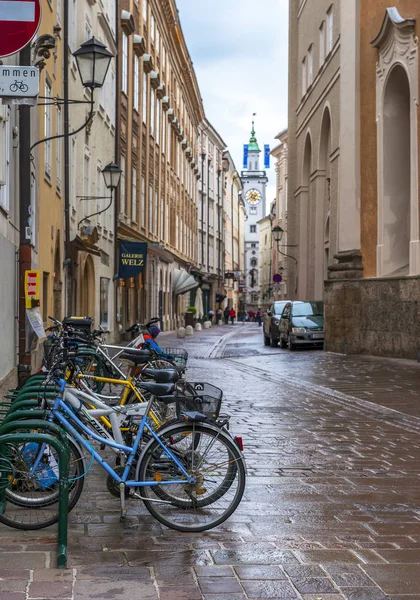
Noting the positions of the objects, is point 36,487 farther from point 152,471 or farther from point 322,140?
point 322,140

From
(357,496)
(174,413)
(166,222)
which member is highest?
(166,222)

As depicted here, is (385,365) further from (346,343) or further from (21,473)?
(21,473)

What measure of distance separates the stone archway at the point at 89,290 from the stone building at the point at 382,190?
730 centimetres

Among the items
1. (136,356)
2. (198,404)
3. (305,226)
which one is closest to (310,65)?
(305,226)

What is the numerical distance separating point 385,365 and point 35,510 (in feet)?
52.4

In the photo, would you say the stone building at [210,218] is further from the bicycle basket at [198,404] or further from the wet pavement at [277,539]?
the bicycle basket at [198,404]

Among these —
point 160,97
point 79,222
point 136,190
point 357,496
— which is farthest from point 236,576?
point 160,97

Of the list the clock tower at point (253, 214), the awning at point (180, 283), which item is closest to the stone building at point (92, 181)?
the awning at point (180, 283)

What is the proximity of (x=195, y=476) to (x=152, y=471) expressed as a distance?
278 mm

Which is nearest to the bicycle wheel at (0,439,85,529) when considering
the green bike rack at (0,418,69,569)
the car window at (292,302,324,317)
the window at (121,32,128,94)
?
the green bike rack at (0,418,69,569)

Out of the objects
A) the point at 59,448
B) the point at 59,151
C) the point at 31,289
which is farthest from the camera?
the point at 59,151

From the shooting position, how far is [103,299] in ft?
103

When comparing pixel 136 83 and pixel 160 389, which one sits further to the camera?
pixel 136 83

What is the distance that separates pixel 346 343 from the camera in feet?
83.6
